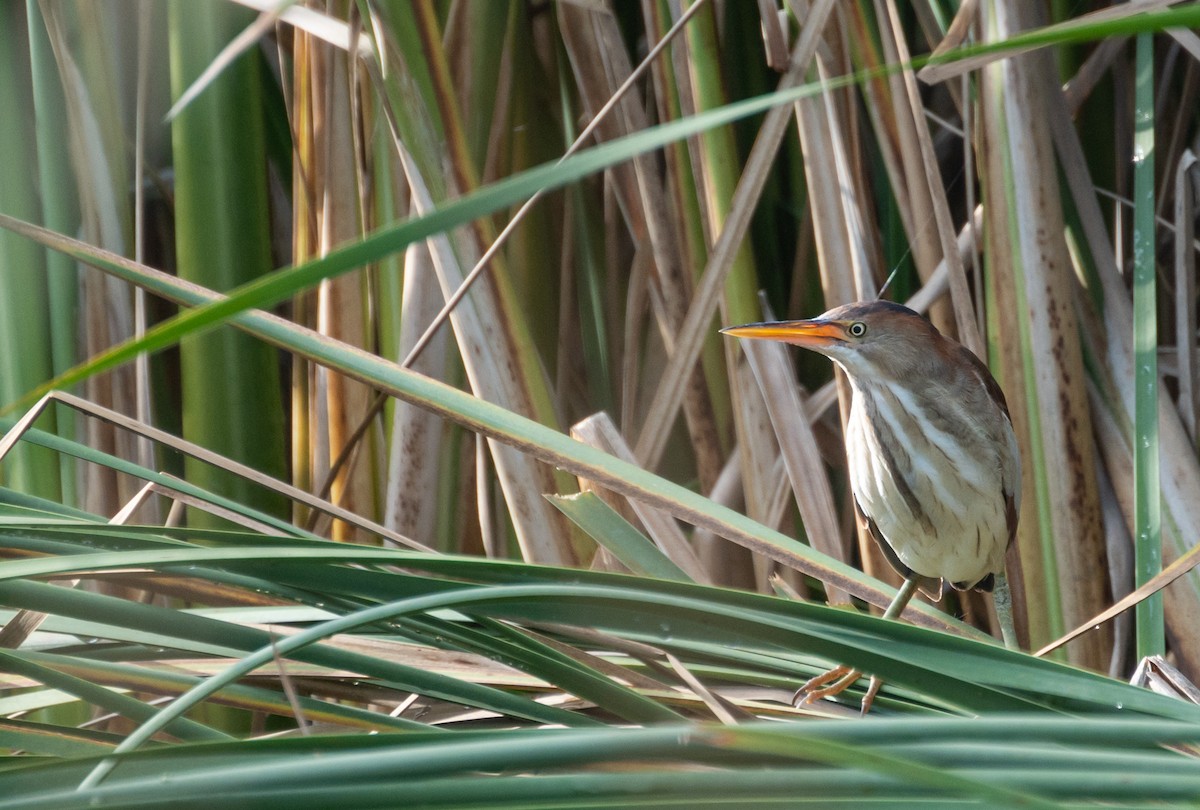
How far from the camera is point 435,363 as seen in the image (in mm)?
1614

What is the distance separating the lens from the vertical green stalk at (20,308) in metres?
1.48

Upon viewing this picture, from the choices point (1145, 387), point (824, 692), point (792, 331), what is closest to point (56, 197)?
point (792, 331)

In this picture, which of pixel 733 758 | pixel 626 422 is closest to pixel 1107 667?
pixel 626 422

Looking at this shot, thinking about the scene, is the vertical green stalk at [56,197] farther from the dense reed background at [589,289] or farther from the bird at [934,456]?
the bird at [934,456]

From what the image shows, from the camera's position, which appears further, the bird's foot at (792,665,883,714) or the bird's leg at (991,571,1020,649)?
the bird's leg at (991,571,1020,649)

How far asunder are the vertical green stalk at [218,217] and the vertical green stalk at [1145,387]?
1.11 metres

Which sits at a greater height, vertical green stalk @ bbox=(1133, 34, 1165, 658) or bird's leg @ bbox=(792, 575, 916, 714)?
vertical green stalk @ bbox=(1133, 34, 1165, 658)

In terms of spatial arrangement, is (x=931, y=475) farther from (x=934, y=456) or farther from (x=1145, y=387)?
(x=1145, y=387)

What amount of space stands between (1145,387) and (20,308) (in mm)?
1391

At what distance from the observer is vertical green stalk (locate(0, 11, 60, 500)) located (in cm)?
148

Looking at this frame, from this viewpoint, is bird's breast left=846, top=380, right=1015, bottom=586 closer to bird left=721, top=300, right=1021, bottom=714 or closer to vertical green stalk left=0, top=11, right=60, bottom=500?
bird left=721, top=300, right=1021, bottom=714

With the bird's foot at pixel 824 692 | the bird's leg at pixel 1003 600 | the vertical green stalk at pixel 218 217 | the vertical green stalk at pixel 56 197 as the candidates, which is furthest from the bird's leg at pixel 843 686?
the vertical green stalk at pixel 56 197

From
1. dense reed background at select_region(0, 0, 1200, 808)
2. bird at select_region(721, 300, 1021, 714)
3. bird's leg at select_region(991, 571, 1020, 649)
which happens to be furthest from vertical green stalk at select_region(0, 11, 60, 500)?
bird's leg at select_region(991, 571, 1020, 649)

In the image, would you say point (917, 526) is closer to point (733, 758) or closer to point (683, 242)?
point (683, 242)
